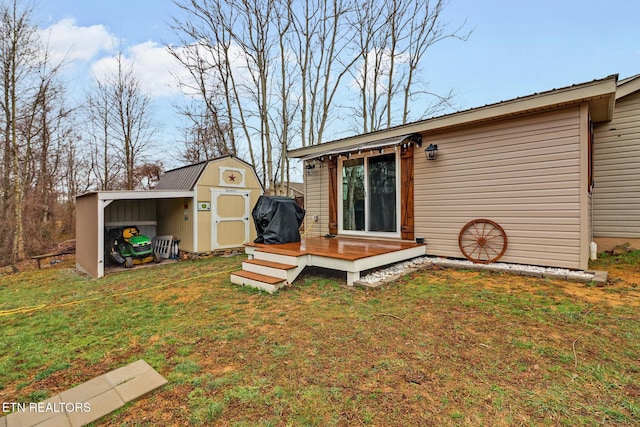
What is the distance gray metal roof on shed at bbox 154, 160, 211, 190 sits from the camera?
25.1 ft

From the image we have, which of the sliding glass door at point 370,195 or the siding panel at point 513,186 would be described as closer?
the siding panel at point 513,186

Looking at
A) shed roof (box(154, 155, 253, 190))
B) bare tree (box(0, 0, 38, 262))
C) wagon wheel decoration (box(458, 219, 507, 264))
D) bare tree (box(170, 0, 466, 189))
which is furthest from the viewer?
bare tree (box(170, 0, 466, 189))

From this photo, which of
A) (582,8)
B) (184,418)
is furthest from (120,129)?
(582,8)

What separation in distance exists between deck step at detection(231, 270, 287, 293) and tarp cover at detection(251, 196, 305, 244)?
129 centimetres

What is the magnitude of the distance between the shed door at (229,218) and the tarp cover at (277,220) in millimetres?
2346

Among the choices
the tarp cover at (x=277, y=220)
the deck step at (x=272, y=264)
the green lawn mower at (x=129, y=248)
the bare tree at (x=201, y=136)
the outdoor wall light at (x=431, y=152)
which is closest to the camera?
the deck step at (x=272, y=264)

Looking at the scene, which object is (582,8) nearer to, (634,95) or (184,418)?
(634,95)

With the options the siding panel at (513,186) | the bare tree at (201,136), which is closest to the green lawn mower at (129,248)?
the bare tree at (201,136)

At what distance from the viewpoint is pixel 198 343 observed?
8.27ft

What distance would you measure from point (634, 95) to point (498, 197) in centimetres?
426

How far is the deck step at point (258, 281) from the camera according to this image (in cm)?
397

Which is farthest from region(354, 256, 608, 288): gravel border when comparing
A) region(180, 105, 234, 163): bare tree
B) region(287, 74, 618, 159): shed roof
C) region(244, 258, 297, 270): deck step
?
region(180, 105, 234, 163): bare tree

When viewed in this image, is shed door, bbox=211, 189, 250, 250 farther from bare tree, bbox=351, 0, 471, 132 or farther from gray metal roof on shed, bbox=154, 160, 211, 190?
bare tree, bbox=351, 0, 471, 132

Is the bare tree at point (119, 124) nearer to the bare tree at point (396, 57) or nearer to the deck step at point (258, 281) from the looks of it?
the bare tree at point (396, 57)
